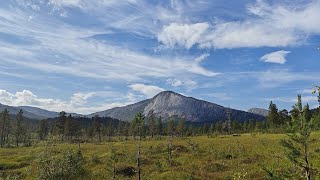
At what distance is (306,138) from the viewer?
21.9 meters

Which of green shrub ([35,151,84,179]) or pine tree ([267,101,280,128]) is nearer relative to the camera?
green shrub ([35,151,84,179])

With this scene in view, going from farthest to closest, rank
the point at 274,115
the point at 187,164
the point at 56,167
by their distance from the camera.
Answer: the point at 274,115
the point at 187,164
the point at 56,167

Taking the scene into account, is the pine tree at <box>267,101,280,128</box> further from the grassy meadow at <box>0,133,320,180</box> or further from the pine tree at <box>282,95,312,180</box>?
the pine tree at <box>282,95,312,180</box>

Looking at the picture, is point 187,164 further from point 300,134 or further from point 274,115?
point 274,115

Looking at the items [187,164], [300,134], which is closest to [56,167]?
[187,164]

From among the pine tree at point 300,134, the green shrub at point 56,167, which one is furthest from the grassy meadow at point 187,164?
the pine tree at point 300,134

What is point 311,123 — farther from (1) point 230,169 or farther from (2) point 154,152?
(2) point 154,152

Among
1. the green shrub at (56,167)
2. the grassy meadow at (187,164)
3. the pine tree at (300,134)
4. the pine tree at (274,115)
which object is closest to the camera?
the pine tree at (300,134)

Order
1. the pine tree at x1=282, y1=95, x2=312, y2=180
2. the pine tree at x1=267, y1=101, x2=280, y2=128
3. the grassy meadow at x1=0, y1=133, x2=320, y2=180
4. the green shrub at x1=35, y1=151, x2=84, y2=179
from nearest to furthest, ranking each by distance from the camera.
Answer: the pine tree at x1=282, y1=95, x2=312, y2=180 < the green shrub at x1=35, y1=151, x2=84, y2=179 < the grassy meadow at x1=0, y1=133, x2=320, y2=180 < the pine tree at x1=267, y1=101, x2=280, y2=128

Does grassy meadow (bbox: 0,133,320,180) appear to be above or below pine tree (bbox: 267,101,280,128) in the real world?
below

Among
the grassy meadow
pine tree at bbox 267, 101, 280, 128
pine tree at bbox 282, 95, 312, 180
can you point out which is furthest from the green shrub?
pine tree at bbox 267, 101, 280, 128

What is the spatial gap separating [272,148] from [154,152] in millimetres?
25460

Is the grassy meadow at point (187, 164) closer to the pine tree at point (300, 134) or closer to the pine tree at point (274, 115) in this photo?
the pine tree at point (300, 134)

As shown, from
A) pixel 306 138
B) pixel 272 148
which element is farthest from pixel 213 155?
pixel 306 138
